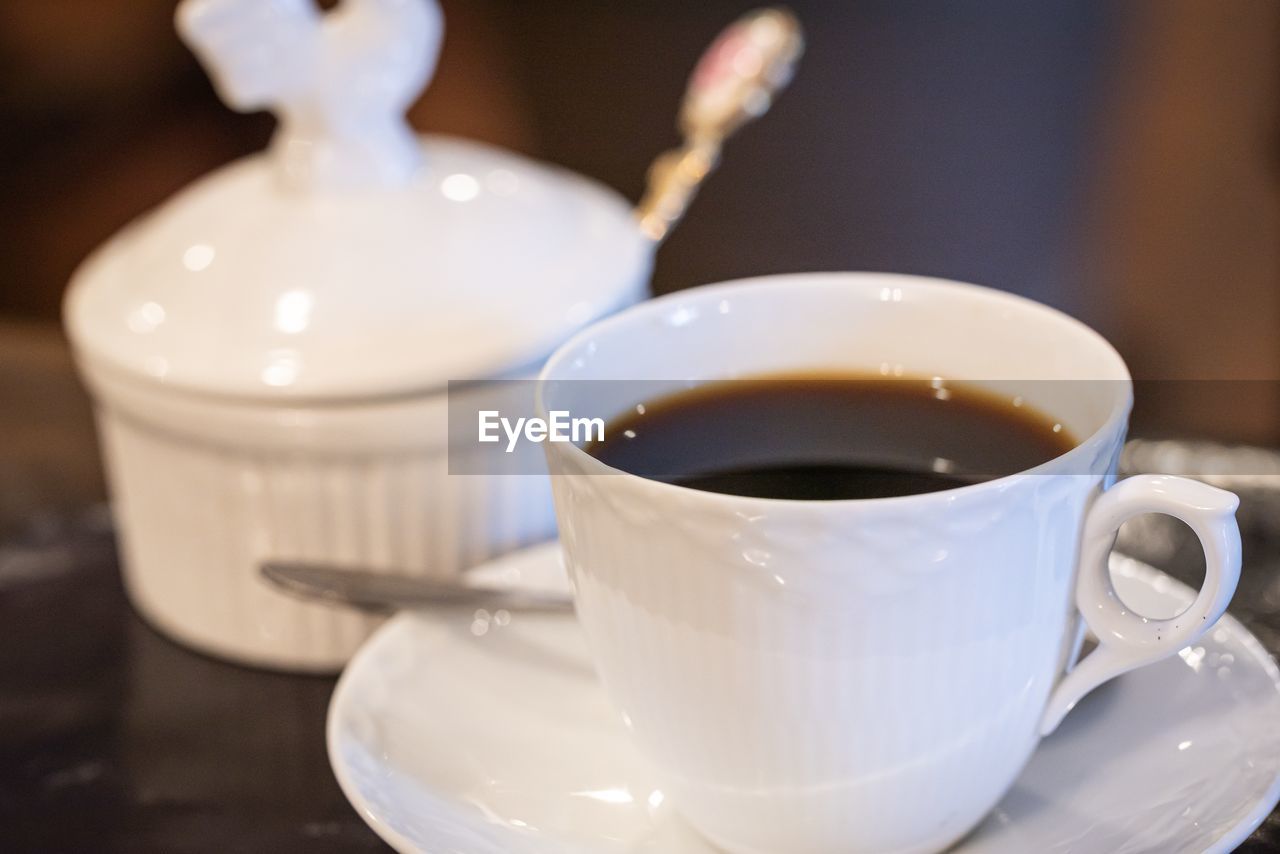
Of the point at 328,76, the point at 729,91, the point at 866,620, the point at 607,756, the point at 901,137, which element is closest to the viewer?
the point at 866,620

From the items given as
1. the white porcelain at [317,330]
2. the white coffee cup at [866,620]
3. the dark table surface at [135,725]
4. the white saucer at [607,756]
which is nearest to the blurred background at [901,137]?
the dark table surface at [135,725]

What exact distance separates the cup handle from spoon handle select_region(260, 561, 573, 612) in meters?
0.22

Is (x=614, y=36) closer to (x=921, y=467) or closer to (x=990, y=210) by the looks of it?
(x=990, y=210)

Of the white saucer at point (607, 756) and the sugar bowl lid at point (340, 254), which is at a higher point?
the sugar bowl lid at point (340, 254)

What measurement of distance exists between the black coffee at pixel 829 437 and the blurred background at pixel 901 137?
26.6 inches

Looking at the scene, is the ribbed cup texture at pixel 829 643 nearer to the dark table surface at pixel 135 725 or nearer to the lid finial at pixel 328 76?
the dark table surface at pixel 135 725

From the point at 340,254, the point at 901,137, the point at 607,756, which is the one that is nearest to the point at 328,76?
the point at 340,254

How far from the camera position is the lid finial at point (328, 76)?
1.96ft

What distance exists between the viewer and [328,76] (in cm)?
62

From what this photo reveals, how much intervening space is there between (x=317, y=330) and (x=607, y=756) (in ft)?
0.73

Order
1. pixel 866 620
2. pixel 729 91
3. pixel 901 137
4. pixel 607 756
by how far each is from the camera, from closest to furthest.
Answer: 1. pixel 866 620
2. pixel 607 756
3. pixel 729 91
4. pixel 901 137

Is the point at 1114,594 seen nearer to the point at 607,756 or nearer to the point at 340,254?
the point at 607,756

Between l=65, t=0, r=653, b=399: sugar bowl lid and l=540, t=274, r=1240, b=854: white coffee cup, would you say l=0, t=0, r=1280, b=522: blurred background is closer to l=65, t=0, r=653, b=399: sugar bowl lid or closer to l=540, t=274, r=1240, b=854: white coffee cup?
l=65, t=0, r=653, b=399: sugar bowl lid

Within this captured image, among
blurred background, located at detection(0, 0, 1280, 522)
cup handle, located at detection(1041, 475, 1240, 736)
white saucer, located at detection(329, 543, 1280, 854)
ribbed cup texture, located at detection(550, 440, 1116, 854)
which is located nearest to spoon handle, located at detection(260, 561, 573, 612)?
white saucer, located at detection(329, 543, 1280, 854)
